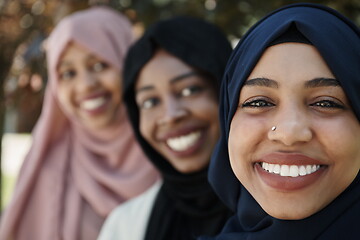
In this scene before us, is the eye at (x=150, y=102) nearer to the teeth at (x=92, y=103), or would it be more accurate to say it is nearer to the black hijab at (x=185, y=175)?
the black hijab at (x=185, y=175)

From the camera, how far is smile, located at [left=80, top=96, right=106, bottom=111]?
309 centimetres

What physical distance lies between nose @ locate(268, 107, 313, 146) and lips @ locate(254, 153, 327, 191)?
0.05 metres

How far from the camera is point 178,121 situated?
244 cm

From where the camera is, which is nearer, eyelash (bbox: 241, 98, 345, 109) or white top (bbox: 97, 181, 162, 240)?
eyelash (bbox: 241, 98, 345, 109)

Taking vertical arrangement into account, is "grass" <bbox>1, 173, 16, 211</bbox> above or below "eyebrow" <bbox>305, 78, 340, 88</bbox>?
below

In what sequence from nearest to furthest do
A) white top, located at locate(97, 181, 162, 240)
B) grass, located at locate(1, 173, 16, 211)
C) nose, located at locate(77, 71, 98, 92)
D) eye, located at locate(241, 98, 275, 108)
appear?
eye, located at locate(241, 98, 275, 108)
white top, located at locate(97, 181, 162, 240)
nose, located at locate(77, 71, 98, 92)
grass, located at locate(1, 173, 16, 211)

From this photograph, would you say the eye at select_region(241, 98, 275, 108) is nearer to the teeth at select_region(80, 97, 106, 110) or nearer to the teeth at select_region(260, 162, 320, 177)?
the teeth at select_region(260, 162, 320, 177)

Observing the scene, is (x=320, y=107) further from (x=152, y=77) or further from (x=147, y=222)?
(x=147, y=222)

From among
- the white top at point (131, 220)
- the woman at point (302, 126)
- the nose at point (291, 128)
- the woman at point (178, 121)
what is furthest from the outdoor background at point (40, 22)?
the nose at point (291, 128)

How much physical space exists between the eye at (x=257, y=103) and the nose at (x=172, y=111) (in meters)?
0.81

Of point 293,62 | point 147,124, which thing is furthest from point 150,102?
point 293,62

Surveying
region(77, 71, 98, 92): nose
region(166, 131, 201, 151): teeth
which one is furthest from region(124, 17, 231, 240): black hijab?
region(77, 71, 98, 92): nose

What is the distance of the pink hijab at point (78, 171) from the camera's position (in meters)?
3.16

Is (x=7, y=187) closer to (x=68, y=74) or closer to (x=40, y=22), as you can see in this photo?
(x=40, y=22)
